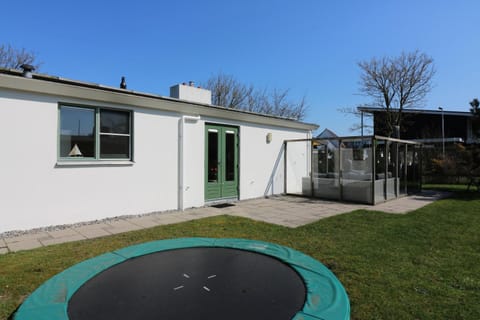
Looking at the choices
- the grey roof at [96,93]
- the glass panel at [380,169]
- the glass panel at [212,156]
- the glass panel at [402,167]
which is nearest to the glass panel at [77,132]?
the grey roof at [96,93]

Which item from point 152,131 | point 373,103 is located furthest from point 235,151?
point 373,103

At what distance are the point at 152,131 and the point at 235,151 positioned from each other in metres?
2.88

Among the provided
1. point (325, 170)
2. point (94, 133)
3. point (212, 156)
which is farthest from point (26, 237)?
point (325, 170)

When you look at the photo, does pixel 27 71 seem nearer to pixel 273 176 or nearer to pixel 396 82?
pixel 273 176

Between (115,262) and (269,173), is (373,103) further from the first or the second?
(115,262)

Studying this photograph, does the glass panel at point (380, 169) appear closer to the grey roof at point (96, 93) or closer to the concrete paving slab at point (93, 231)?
the grey roof at point (96, 93)

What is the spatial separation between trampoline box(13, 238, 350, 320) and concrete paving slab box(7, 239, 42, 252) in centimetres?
170

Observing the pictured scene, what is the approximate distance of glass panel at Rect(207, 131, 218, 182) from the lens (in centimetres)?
786

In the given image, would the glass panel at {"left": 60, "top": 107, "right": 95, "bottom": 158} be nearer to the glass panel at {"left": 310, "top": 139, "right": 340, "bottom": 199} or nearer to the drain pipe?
the drain pipe

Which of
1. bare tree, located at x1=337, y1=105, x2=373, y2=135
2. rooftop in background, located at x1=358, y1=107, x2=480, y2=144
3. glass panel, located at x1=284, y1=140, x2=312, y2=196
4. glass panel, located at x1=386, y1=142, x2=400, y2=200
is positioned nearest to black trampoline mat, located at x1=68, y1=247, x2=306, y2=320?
glass panel, located at x1=284, y1=140, x2=312, y2=196

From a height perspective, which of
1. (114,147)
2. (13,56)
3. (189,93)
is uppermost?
(13,56)

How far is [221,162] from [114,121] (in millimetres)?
3240

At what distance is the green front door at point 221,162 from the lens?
25.7 feet

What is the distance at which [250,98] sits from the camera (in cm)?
2297
